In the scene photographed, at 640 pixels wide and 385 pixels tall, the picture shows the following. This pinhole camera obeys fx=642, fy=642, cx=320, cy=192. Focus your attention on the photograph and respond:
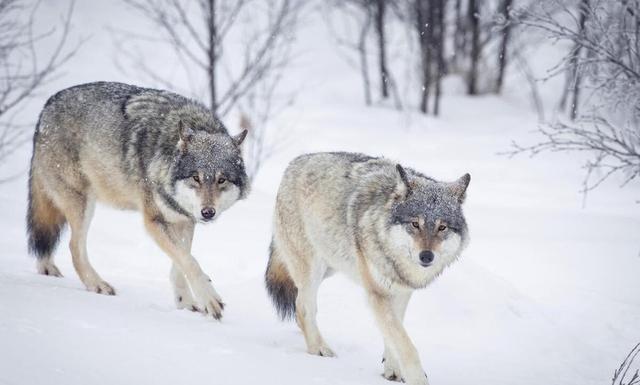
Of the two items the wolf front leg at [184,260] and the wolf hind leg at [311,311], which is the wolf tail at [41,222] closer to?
the wolf front leg at [184,260]

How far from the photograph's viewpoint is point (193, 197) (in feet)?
15.9

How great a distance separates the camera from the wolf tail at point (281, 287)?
5.18 m

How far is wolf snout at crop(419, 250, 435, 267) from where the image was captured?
391cm

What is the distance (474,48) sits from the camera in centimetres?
1959

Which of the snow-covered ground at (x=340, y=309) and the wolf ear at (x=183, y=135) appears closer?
the snow-covered ground at (x=340, y=309)

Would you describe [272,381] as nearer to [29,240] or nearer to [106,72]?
[29,240]

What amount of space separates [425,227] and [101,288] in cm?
281

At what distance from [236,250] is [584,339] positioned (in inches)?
144

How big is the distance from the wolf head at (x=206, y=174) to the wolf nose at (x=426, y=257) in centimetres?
165

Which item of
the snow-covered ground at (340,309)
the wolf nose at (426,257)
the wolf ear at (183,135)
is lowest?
the snow-covered ground at (340,309)

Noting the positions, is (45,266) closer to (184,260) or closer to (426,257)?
(184,260)

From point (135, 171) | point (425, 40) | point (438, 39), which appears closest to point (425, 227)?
point (135, 171)

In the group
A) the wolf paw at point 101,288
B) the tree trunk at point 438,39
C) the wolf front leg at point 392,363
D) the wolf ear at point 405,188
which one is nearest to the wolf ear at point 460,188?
the wolf ear at point 405,188

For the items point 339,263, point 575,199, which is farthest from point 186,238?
point 575,199
